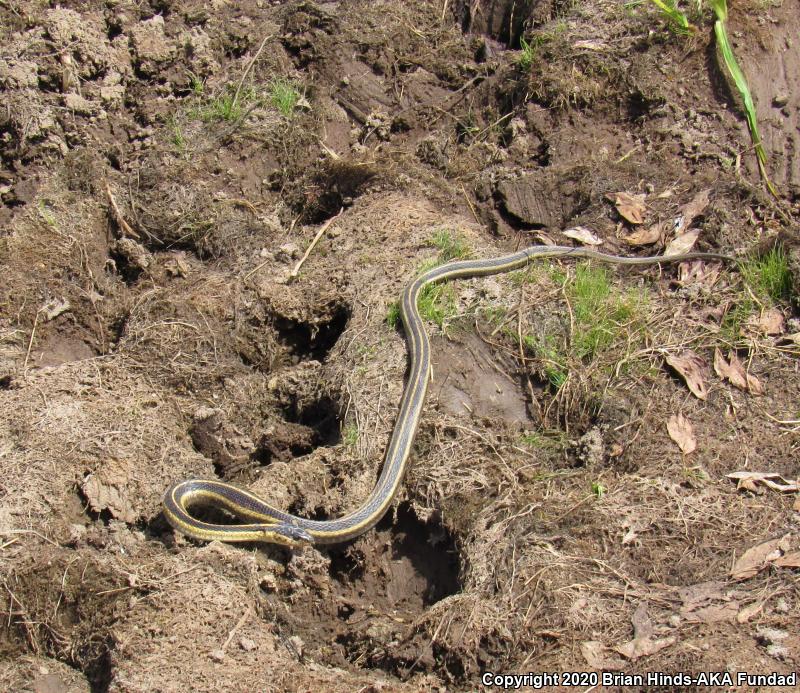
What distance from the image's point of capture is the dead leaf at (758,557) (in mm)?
4465

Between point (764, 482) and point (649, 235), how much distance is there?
2.56 meters

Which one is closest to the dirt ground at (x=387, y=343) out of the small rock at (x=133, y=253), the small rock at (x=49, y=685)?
the small rock at (x=49, y=685)

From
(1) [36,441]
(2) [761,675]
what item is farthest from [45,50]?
(2) [761,675]

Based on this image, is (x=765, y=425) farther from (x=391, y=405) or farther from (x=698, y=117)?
(x=698, y=117)

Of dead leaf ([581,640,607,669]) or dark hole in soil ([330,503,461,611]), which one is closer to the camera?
dead leaf ([581,640,607,669])

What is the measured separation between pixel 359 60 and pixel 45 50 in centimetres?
321

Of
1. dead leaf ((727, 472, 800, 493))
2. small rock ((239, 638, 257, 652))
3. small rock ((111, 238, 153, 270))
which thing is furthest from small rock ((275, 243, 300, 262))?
dead leaf ((727, 472, 800, 493))

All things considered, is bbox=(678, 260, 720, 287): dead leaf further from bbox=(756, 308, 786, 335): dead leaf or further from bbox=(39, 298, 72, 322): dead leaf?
bbox=(39, 298, 72, 322): dead leaf

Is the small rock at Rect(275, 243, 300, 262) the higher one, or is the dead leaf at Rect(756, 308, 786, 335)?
the small rock at Rect(275, 243, 300, 262)

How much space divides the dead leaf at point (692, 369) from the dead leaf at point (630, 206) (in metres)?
1.58

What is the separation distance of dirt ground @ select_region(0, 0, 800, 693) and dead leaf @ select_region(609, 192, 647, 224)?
5 centimetres

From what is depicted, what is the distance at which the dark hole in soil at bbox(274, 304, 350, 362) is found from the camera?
660 centimetres

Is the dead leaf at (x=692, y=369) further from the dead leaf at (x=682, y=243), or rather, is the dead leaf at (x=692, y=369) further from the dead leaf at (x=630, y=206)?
the dead leaf at (x=630, y=206)

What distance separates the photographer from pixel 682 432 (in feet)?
17.7
